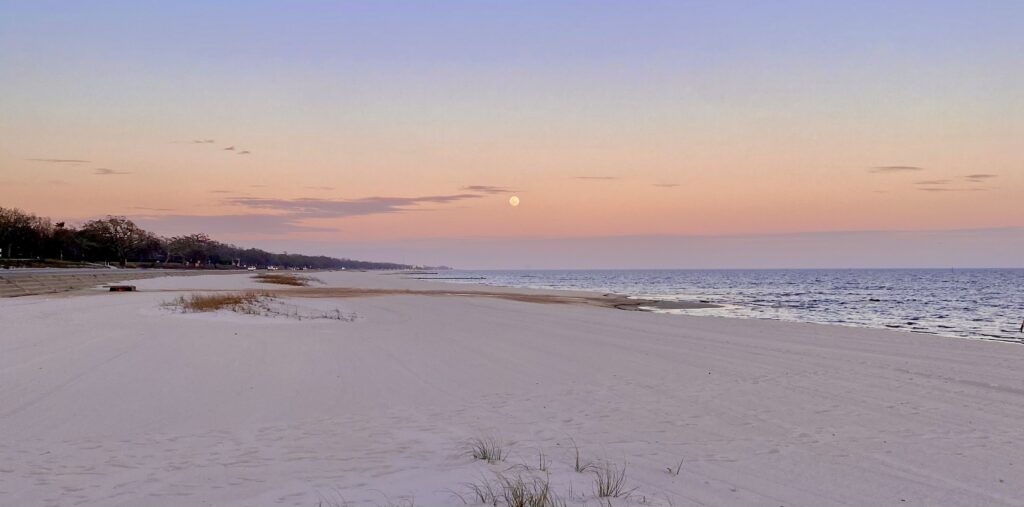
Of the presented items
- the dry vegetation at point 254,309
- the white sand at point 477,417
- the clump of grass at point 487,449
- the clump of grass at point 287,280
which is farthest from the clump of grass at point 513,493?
the clump of grass at point 287,280

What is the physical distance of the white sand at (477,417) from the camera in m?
6.52

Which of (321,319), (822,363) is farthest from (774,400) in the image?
(321,319)

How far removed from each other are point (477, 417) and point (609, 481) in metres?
4.16

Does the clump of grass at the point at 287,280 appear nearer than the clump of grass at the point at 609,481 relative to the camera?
No

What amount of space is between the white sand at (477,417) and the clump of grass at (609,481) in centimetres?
14

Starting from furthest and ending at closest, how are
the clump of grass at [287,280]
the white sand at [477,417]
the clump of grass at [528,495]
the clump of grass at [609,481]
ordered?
the clump of grass at [287,280]
the white sand at [477,417]
the clump of grass at [609,481]
the clump of grass at [528,495]

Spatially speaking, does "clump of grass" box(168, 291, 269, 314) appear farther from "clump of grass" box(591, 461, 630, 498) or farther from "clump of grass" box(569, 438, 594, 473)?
"clump of grass" box(591, 461, 630, 498)

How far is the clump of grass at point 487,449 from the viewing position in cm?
721

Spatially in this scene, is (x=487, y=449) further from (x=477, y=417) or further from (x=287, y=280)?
(x=287, y=280)

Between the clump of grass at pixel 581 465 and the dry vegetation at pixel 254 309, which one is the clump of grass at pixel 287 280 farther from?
the clump of grass at pixel 581 465

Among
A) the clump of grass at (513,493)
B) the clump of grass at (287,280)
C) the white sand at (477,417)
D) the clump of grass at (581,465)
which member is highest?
the clump of grass at (287,280)

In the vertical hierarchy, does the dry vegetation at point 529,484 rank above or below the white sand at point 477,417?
above

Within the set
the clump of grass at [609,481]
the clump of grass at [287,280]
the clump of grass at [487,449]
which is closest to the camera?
the clump of grass at [609,481]

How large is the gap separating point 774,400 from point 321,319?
1746 cm
